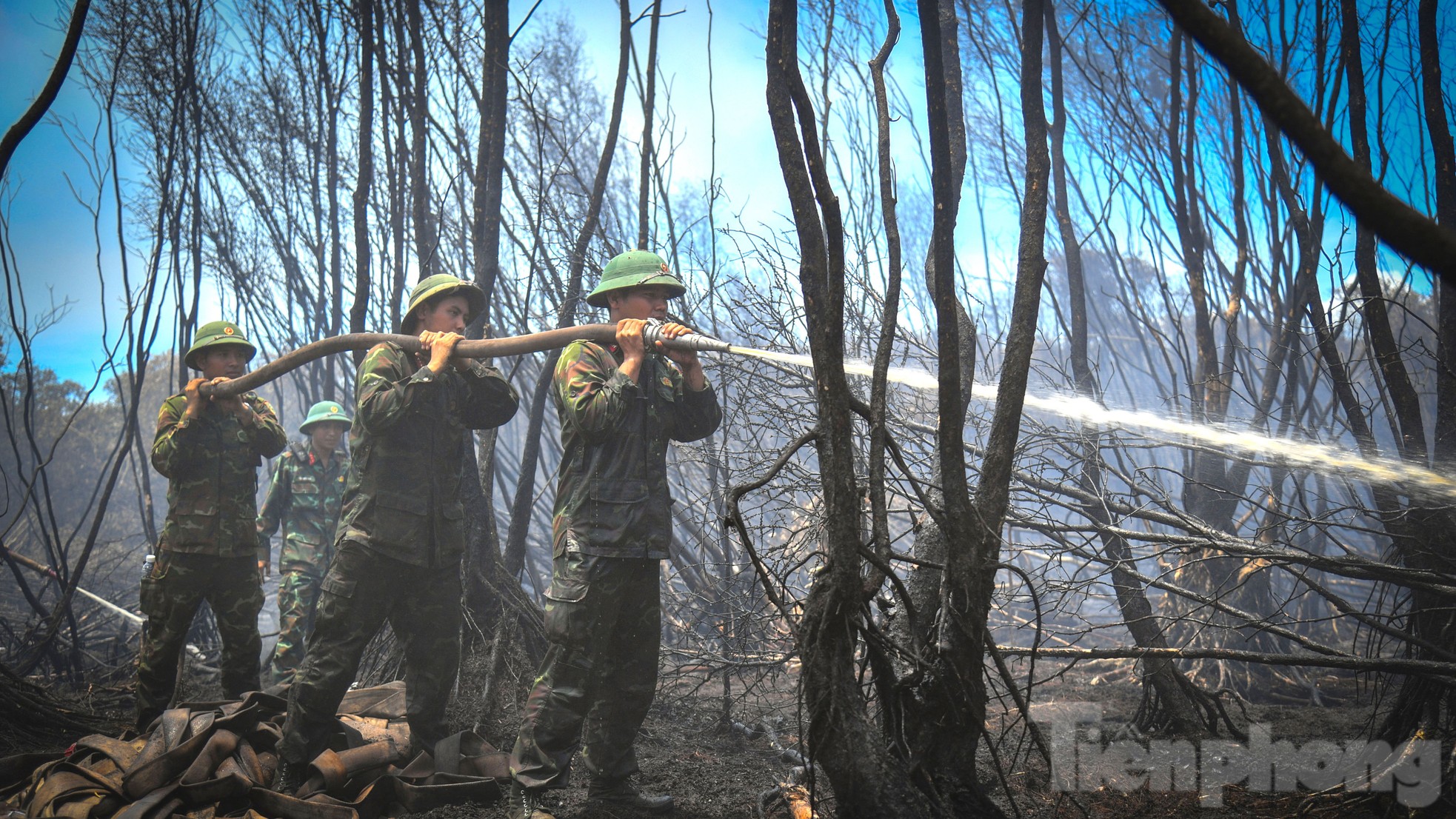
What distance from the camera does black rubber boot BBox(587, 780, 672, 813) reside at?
331 centimetres

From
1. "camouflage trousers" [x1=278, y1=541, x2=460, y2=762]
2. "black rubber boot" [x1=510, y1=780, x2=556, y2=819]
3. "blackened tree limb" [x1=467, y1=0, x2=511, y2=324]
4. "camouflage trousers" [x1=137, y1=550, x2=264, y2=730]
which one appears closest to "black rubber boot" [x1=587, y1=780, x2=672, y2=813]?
"black rubber boot" [x1=510, y1=780, x2=556, y2=819]

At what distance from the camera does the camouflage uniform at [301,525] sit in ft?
19.6

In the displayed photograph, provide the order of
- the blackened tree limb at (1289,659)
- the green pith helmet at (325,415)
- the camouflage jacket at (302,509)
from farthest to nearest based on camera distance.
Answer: the green pith helmet at (325,415) < the camouflage jacket at (302,509) < the blackened tree limb at (1289,659)

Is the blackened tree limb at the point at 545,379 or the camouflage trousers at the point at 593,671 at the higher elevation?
the blackened tree limb at the point at 545,379

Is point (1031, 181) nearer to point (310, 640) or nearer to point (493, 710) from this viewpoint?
point (310, 640)

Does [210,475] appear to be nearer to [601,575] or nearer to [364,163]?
[364,163]

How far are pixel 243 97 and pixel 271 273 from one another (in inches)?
96.8

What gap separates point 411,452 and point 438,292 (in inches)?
32.9

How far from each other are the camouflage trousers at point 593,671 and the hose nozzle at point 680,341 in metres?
0.93

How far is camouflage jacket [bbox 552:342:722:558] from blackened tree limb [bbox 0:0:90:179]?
2.46 meters

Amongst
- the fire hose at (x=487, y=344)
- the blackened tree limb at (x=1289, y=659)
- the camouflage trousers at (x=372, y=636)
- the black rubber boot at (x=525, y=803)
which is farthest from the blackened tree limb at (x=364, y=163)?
the blackened tree limb at (x=1289, y=659)

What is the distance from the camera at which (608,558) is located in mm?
3262

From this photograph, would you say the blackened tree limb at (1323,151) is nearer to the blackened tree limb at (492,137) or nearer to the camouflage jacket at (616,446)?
the camouflage jacket at (616,446)

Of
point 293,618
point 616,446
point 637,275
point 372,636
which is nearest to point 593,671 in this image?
point 616,446
